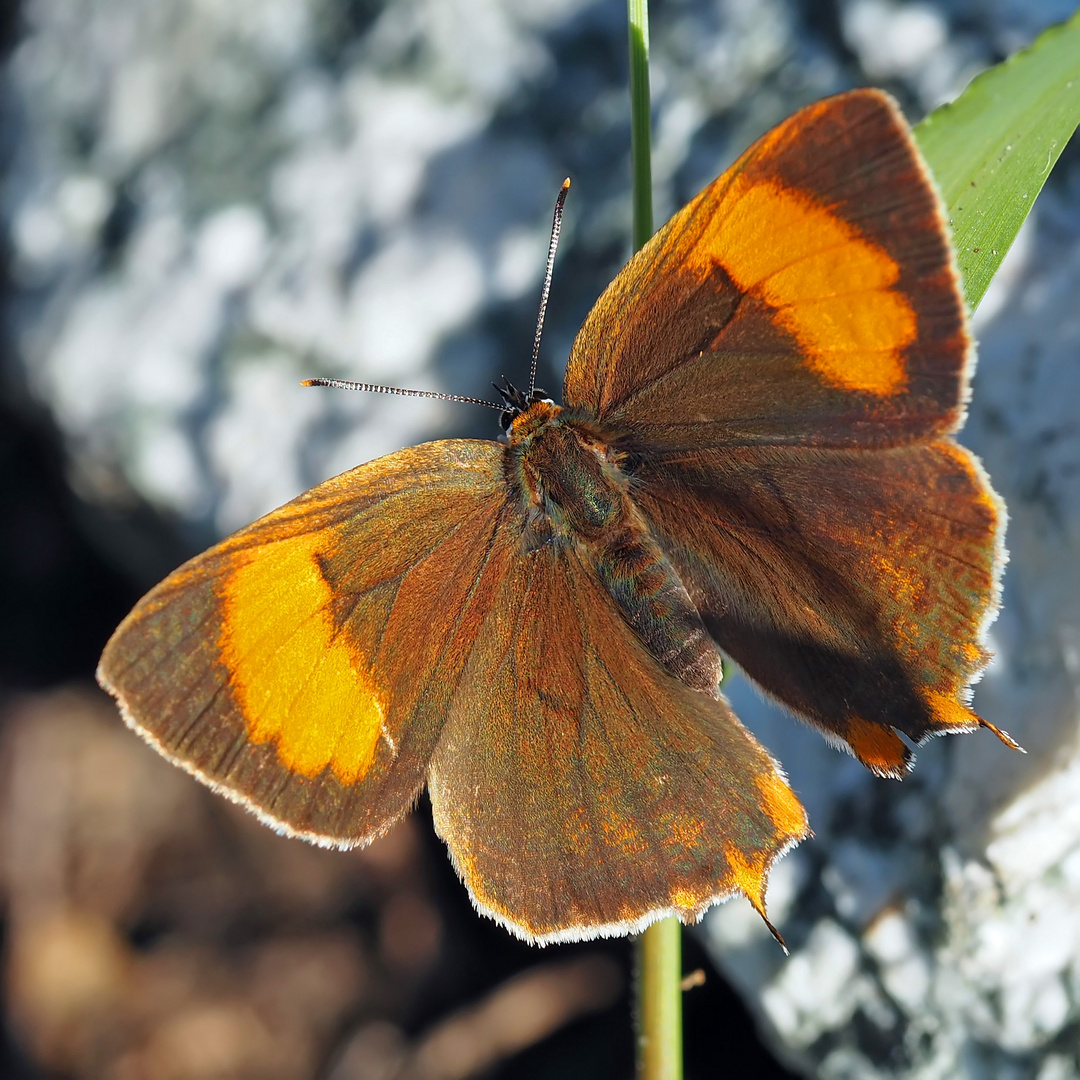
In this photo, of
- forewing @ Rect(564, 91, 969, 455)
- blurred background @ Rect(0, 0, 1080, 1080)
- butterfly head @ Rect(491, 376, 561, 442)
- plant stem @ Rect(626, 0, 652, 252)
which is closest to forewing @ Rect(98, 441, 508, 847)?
butterfly head @ Rect(491, 376, 561, 442)

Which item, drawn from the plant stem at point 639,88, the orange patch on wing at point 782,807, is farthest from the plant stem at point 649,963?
the orange patch on wing at point 782,807

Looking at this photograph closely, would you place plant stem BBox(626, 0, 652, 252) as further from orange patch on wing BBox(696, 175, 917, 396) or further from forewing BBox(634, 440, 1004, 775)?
forewing BBox(634, 440, 1004, 775)

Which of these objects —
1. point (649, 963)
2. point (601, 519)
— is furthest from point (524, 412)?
point (649, 963)

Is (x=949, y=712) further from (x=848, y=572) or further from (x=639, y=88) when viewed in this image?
(x=639, y=88)

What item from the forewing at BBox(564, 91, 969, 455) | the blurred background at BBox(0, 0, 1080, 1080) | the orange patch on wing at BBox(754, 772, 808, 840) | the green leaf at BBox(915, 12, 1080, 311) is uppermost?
the green leaf at BBox(915, 12, 1080, 311)

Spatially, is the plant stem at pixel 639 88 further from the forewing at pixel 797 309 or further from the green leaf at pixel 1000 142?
the green leaf at pixel 1000 142

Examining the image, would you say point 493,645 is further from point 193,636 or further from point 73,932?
point 73,932

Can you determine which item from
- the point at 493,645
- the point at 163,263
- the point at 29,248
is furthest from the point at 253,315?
the point at 493,645
